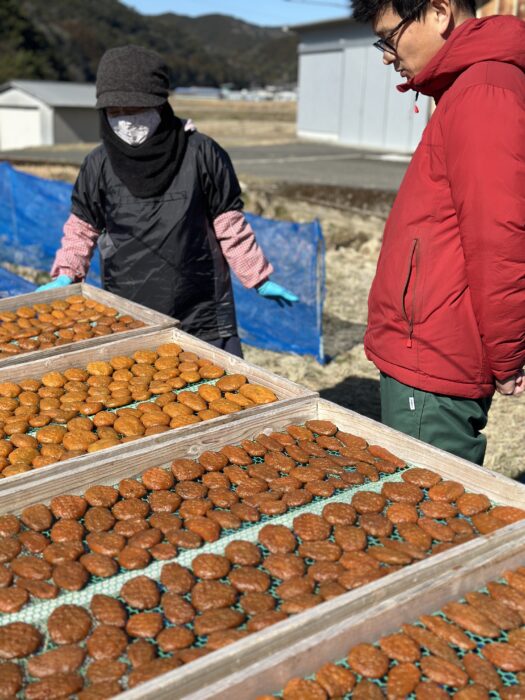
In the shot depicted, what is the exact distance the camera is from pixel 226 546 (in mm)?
1635

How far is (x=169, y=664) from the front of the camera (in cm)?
127

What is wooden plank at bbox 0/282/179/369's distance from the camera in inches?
105

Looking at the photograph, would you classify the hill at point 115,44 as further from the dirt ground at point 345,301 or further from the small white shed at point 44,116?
the dirt ground at point 345,301

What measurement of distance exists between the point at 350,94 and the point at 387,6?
21.6 meters

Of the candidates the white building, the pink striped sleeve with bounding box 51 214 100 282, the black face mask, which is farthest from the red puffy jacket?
the white building

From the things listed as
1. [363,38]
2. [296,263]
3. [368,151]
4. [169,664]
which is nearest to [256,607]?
[169,664]

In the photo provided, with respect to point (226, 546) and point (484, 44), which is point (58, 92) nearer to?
point (484, 44)

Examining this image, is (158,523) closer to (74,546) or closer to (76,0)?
(74,546)

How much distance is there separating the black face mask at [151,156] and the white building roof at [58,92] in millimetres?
23842

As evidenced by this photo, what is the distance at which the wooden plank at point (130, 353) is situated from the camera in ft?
5.91

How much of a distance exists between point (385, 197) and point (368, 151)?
11.5 meters

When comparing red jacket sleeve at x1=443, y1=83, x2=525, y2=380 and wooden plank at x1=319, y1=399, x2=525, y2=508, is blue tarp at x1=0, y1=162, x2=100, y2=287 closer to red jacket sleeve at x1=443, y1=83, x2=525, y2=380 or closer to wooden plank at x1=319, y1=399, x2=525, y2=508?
wooden plank at x1=319, y1=399, x2=525, y2=508

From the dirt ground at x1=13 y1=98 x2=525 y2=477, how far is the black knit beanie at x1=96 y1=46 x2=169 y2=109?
8.82 ft

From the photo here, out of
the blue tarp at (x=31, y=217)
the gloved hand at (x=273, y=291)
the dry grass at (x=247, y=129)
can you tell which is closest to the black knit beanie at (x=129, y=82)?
the gloved hand at (x=273, y=291)
